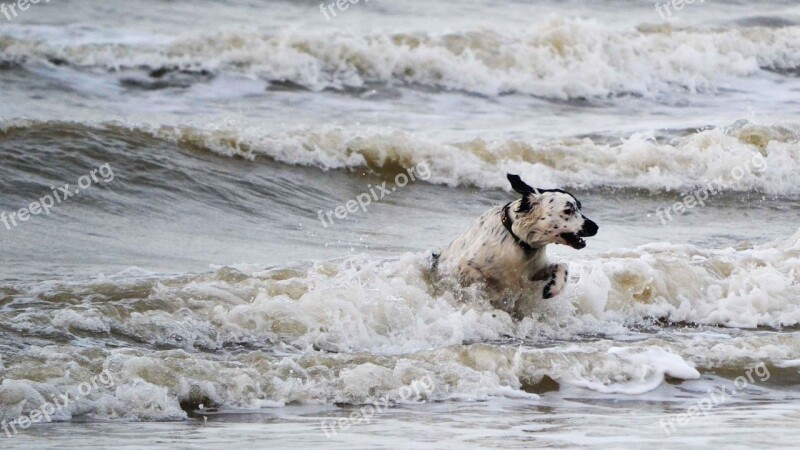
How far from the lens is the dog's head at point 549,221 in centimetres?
992

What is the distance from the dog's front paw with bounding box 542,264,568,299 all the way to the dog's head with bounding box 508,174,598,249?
0.23 metres

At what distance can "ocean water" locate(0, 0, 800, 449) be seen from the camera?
763 cm

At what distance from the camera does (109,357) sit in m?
7.88

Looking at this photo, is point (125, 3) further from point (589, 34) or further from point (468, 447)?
point (468, 447)

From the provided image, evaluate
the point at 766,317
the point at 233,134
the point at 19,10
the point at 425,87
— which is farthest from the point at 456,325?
the point at 19,10

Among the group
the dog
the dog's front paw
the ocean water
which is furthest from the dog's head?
the ocean water

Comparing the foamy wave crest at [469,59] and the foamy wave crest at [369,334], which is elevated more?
the foamy wave crest at [469,59]

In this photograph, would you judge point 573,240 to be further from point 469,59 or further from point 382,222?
point 469,59

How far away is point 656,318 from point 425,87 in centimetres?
1107

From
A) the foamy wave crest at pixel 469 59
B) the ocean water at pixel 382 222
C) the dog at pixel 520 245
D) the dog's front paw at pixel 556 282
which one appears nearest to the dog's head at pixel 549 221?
the dog at pixel 520 245

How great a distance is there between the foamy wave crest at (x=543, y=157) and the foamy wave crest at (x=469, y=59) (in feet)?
14.0

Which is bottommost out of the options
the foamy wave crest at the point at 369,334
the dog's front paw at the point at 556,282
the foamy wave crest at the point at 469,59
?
the foamy wave crest at the point at 369,334

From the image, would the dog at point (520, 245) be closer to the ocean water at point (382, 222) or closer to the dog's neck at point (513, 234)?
the dog's neck at point (513, 234)

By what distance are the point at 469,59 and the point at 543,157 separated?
5712 millimetres
